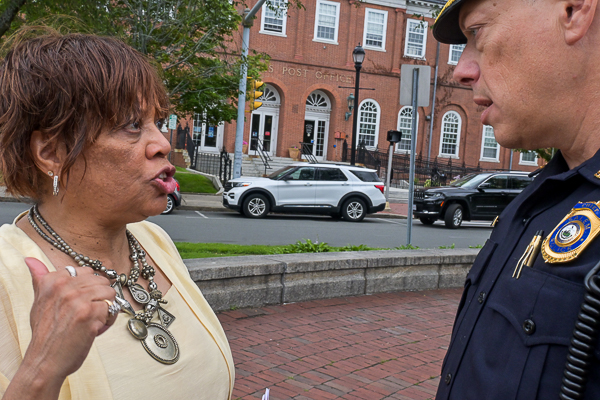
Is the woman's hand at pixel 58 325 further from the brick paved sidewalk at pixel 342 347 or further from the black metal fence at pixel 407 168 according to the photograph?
the black metal fence at pixel 407 168

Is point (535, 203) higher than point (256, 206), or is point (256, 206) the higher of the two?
point (535, 203)

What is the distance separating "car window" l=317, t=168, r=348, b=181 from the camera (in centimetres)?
1758

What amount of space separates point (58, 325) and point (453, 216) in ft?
55.7

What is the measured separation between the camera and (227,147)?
30.8 meters

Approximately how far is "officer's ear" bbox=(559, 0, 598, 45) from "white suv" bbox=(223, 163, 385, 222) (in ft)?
50.8

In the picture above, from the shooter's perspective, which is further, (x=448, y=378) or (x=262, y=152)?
(x=262, y=152)

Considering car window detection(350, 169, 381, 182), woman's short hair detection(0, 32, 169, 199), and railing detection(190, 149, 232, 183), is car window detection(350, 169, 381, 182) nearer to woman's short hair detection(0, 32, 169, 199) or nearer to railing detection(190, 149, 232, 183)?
railing detection(190, 149, 232, 183)

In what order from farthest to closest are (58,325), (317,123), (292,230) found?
1. (317,123)
2. (292,230)
3. (58,325)

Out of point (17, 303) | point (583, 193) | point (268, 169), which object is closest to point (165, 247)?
point (17, 303)

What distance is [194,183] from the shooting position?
23.0 meters

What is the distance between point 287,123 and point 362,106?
4.85 m

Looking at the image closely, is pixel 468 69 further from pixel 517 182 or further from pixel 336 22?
pixel 336 22

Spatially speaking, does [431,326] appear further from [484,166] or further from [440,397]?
[484,166]

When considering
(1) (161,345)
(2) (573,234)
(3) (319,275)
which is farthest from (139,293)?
(3) (319,275)
